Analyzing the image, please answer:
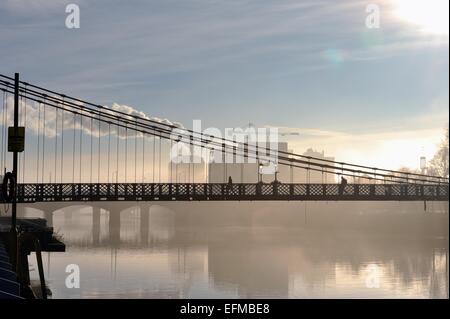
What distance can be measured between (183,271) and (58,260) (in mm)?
19334

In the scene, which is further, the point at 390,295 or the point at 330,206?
the point at 330,206

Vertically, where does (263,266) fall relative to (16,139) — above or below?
below

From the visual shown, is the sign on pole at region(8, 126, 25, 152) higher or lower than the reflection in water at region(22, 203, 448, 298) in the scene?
higher

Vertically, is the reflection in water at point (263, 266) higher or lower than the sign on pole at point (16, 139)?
lower

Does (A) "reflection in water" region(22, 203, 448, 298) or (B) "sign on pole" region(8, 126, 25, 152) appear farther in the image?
(A) "reflection in water" region(22, 203, 448, 298)

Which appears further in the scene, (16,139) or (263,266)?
(263,266)

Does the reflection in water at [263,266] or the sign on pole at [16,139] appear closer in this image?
the sign on pole at [16,139]

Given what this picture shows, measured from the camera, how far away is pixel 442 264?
3465 inches
